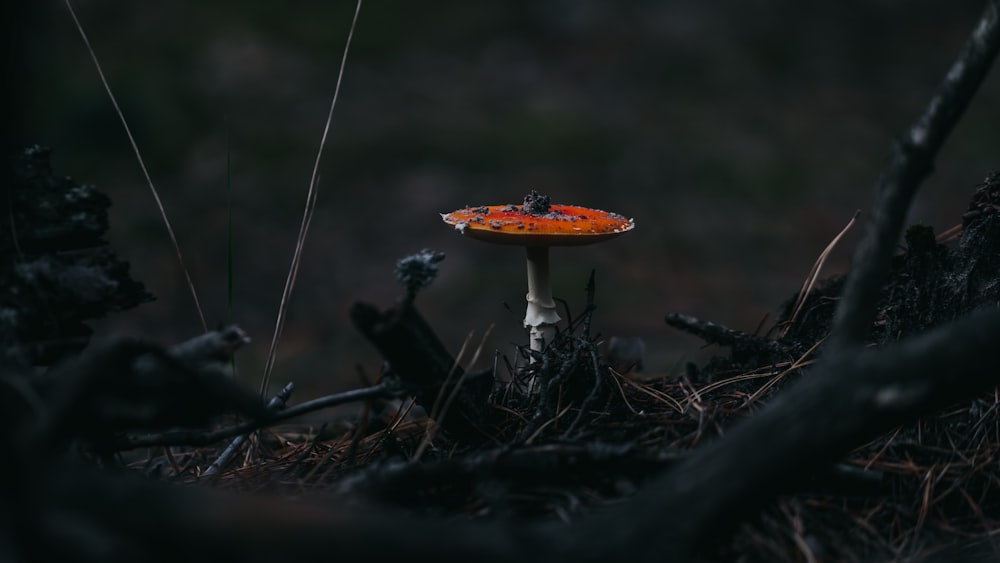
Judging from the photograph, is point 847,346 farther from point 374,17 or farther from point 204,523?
point 374,17

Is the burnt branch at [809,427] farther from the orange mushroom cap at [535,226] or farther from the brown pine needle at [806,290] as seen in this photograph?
the brown pine needle at [806,290]

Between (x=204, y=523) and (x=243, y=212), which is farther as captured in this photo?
(x=243, y=212)

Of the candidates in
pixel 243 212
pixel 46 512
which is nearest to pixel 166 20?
pixel 243 212

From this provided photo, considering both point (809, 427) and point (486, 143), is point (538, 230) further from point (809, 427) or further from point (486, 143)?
point (486, 143)

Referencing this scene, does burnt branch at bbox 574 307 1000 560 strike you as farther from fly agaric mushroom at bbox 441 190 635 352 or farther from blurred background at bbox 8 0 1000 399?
blurred background at bbox 8 0 1000 399

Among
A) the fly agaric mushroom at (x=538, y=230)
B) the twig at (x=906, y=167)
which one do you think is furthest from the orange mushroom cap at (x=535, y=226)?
the twig at (x=906, y=167)

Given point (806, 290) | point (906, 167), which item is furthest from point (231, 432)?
point (806, 290)
